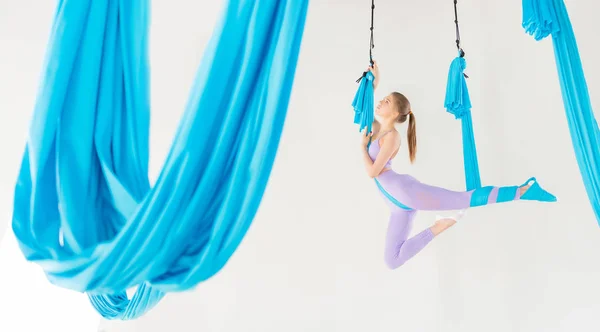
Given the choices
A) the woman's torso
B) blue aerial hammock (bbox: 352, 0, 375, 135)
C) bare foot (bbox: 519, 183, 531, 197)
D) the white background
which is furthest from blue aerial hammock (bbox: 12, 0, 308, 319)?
the white background

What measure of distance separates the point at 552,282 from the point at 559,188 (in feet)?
1.56

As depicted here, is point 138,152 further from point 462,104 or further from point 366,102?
point 462,104

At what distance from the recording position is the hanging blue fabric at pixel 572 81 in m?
1.79

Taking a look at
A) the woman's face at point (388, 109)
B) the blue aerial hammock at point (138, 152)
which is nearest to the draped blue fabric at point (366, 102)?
the woman's face at point (388, 109)

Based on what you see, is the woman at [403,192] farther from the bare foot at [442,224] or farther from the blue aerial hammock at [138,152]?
the blue aerial hammock at [138,152]

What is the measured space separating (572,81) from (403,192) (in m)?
0.68

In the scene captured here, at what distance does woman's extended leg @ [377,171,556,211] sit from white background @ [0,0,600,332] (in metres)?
1.06

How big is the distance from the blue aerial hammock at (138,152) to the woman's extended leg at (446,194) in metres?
0.88

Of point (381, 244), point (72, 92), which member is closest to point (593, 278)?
point (381, 244)

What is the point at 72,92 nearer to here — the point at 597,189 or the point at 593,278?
the point at 597,189

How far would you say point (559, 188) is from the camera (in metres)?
2.95

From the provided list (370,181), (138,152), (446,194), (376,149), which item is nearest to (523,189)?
(446,194)

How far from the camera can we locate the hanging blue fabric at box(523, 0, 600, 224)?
5.88 feet

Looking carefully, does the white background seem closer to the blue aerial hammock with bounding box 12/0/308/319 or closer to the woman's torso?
the woman's torso
